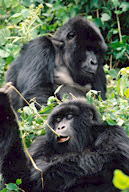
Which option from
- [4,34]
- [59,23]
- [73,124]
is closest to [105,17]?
[59,23]

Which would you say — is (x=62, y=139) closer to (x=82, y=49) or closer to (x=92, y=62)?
(x=92, y=62)

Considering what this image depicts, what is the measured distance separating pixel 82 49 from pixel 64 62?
1.21ft

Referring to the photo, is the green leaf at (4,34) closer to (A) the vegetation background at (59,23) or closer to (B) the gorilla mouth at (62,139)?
(A) the vegetation background at (59,23)

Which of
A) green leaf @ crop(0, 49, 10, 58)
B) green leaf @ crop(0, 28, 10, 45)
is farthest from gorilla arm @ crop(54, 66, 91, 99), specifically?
green leaf @ crop(0, 28, 10, 45)

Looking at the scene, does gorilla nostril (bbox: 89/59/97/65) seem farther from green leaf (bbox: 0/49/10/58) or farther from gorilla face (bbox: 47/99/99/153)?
gorilla face (bbox: 47/99/99/153)

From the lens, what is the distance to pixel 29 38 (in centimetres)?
672

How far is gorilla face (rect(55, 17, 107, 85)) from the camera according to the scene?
658 cm

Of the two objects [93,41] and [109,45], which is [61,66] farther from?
[109,45]

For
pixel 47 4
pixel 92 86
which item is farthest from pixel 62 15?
pixel 92 86

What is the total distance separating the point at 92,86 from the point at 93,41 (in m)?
0.74

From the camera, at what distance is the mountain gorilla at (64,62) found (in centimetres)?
622

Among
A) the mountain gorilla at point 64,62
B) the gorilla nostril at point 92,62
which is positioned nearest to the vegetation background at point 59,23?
the mountain gorilla at point 64,62

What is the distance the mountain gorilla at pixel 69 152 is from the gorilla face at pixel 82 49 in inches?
84.2

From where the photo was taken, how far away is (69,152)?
13.7ft
